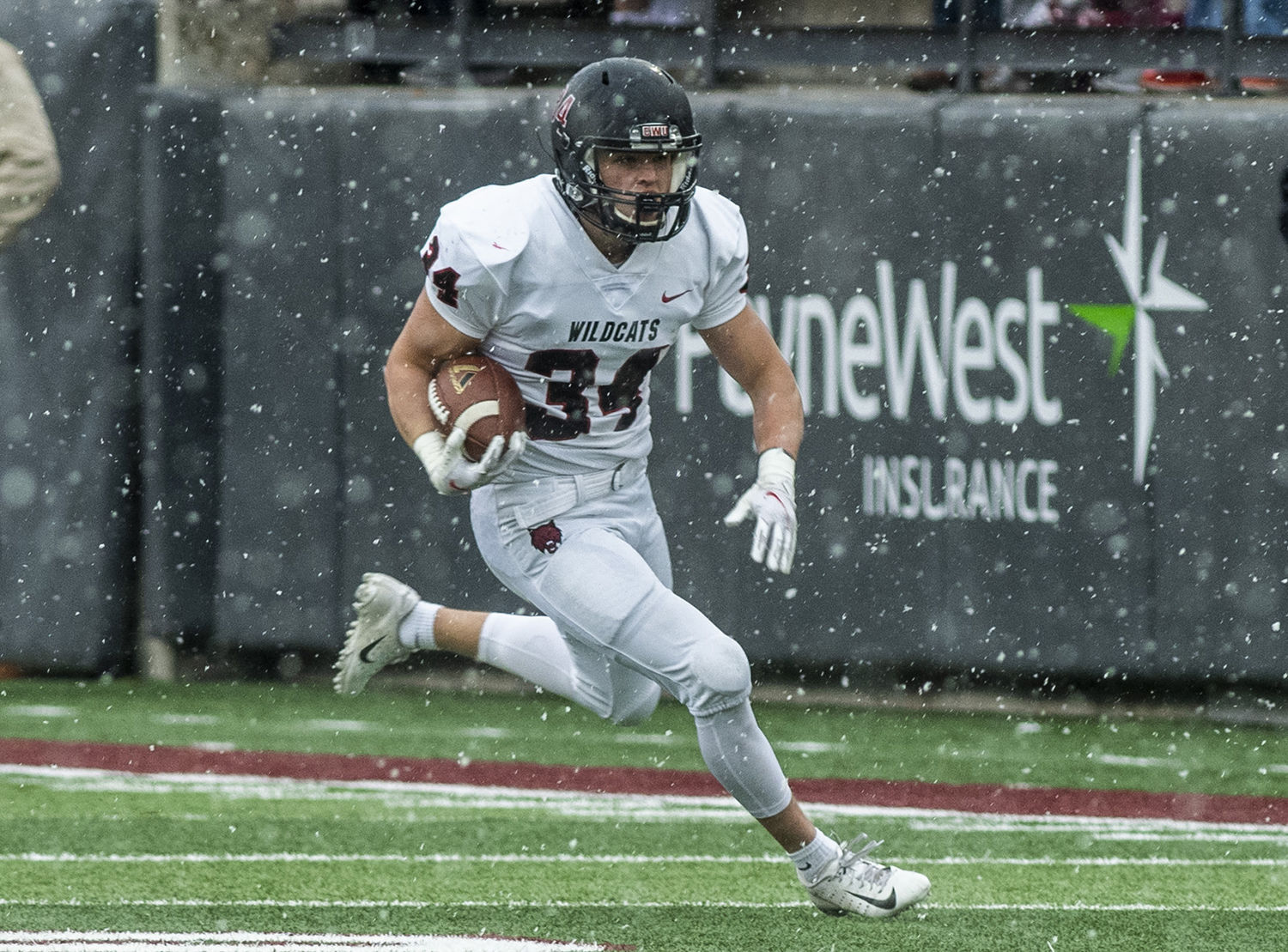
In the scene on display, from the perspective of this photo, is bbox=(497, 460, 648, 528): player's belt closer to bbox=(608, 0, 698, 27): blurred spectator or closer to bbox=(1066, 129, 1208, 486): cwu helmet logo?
bbox=(1066, 129, 1208, 486): cwu helmet logo

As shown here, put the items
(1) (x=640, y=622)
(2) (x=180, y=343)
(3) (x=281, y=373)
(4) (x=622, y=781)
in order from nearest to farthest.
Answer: (1) (x=640, y=622) < (4) (x=622, y=781) < (3) (x=281, y=373) < (2) (x=180, y=343)

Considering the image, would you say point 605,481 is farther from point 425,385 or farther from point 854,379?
point 854,379

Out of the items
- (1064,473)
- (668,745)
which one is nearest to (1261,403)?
(1064,473)

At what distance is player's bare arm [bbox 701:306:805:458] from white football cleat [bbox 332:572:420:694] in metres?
1.09

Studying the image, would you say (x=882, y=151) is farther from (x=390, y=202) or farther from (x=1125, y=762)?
(x=1125, y=762)

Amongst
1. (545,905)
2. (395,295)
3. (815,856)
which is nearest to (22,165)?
(545,905)

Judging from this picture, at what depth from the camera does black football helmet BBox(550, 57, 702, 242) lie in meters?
3.93

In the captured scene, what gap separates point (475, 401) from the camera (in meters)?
3.96

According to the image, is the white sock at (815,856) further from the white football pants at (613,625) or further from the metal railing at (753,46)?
the metal railing at (753,46)

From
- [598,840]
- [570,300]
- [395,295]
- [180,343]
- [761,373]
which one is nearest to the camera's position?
[570,300]

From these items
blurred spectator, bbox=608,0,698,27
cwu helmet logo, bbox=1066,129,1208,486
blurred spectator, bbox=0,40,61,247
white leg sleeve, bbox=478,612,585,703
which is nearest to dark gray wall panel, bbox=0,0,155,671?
blurred spectator, bbox=608,0,698,27

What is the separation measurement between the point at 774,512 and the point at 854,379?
339 centimetres

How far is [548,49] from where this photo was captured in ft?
26.5

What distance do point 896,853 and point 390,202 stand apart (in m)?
3.63
